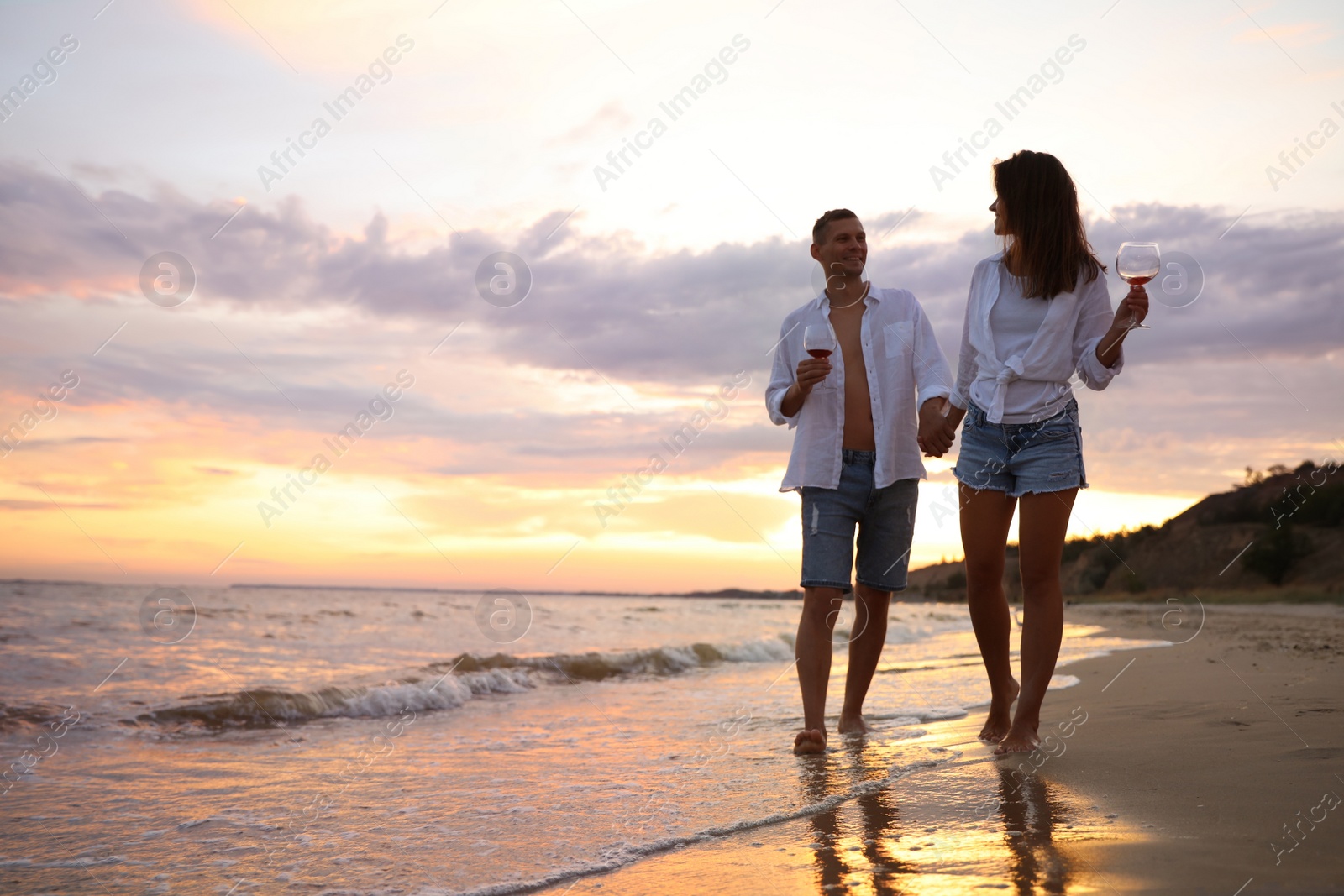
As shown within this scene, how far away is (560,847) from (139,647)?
900 centimetres

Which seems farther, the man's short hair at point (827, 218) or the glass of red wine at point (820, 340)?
the man's short hair at point (827, 218)

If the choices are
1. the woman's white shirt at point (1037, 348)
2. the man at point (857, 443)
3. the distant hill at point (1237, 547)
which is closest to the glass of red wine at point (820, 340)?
the man at point (857, 443)

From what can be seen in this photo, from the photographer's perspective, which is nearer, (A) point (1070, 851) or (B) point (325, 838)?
(A) point (1070, 851)

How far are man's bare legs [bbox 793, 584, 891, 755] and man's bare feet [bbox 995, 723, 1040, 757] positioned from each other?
0.71 metres

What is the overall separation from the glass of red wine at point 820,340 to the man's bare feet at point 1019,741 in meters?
1.58

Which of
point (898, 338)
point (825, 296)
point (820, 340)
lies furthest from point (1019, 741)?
point (825, 296)

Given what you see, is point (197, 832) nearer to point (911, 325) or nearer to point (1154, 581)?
point (911, 325)

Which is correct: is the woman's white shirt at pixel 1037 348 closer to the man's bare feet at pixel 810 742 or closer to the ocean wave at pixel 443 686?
the man's bare feet at pixel 810 742

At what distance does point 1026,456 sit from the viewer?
3371 millimetres

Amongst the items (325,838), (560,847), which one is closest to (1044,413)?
(560,847)

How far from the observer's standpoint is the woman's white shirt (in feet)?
11.0

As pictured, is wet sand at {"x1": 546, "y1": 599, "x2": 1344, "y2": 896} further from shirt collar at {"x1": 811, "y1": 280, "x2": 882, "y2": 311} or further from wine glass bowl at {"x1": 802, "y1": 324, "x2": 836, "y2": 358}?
shirt collar at {"x1": 811, "y1": 280, "x2": 882, "y2": 311}

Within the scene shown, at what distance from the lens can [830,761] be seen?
11.3ft

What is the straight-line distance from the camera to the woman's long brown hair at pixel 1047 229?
3.40 m
